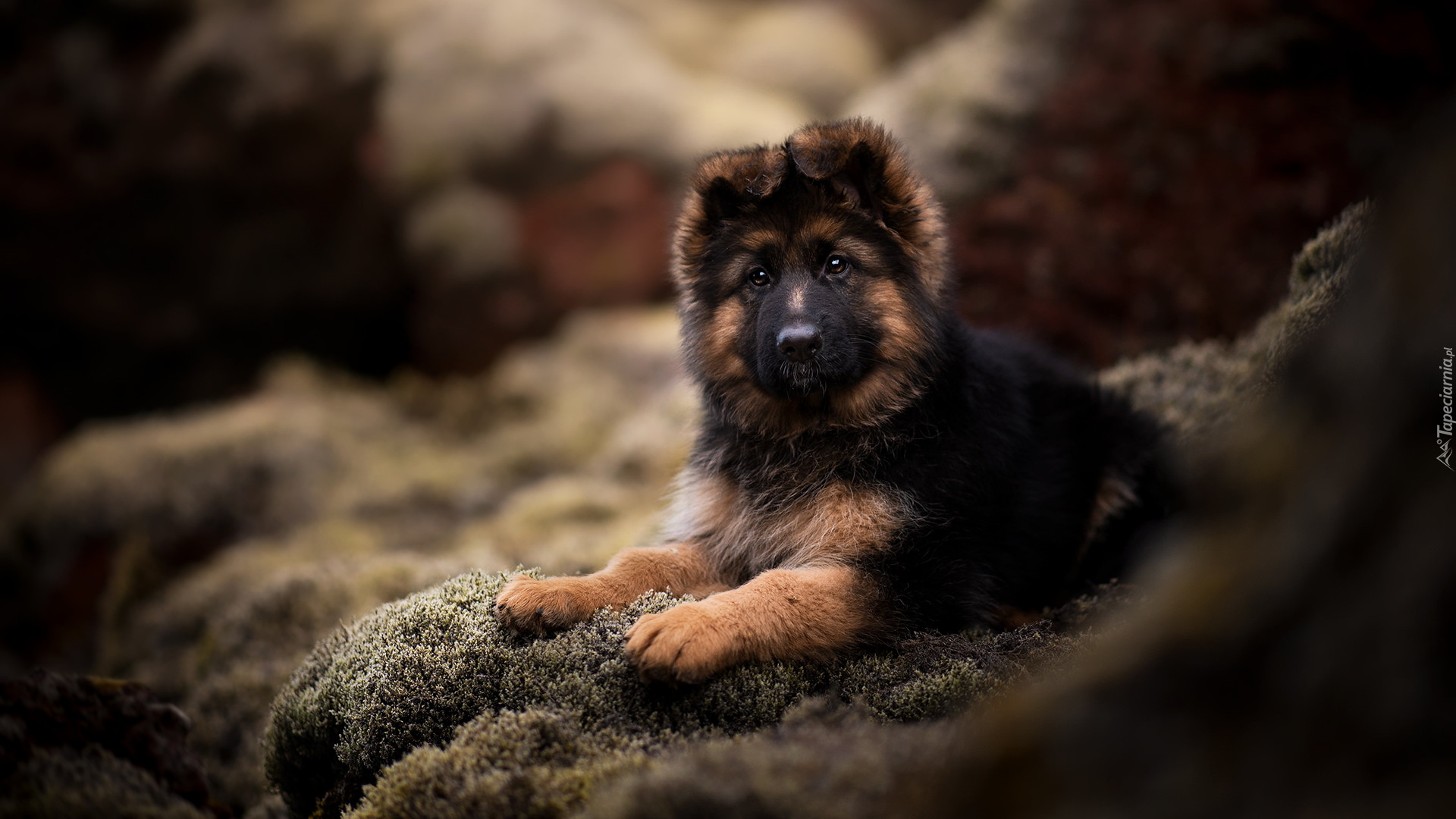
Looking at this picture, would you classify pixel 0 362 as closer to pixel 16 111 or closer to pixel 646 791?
pixel 16 111

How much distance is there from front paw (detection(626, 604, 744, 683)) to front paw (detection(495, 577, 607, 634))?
0.45m

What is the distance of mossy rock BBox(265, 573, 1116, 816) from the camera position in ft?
10.1

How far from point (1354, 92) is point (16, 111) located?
1587 cm

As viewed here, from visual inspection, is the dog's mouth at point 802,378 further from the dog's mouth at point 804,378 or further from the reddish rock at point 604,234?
the reddish rock at point 604,234

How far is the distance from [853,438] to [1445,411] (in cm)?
280

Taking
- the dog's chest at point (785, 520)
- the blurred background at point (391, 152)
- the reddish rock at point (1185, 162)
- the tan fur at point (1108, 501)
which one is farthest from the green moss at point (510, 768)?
the blurred background at point (391, 152)

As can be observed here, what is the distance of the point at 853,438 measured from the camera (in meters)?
4.28

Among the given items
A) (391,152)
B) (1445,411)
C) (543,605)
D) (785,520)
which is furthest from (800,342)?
(391,152)

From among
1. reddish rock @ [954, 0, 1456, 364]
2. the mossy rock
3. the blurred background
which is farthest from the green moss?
the blurred background

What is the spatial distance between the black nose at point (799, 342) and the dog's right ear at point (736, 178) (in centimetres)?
72

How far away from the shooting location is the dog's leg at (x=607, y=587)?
3.63 metres

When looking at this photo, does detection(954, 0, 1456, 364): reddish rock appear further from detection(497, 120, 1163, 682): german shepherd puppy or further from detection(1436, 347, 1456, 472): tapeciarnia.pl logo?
detection(1436, 347, 1456, 472): tapeciarnia.pl logo

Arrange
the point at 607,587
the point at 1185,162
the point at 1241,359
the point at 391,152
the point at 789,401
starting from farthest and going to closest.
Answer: the point at 391,152, the point at 1185,162, the point at 1241,359, the point at 789,401, the point at 607,587

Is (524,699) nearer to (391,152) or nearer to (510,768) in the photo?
(510,768)
